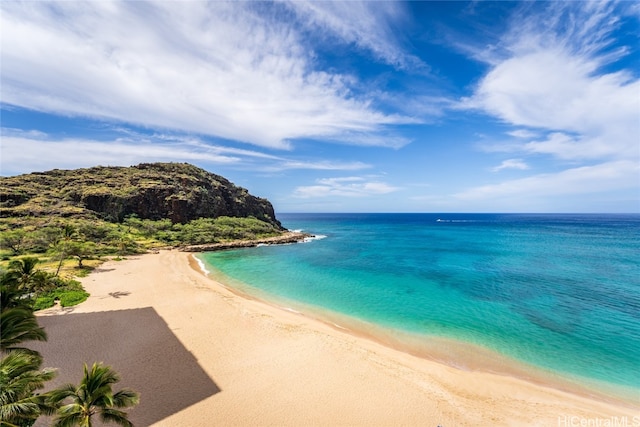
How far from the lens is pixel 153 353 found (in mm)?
14055

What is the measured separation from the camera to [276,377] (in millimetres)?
12430

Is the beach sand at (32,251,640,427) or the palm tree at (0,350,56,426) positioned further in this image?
the beach sand at (32,251,640,427)

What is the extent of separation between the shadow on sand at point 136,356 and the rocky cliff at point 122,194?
5128cm

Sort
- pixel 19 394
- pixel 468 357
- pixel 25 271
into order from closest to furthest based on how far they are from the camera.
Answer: pixel 19 394 → pixel 468 357 → pixel 25 271

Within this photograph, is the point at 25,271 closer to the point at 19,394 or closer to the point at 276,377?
the point at 19,394

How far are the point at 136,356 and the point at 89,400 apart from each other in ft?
27.2

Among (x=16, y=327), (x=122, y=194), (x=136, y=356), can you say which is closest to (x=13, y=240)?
(x=122, y=194)

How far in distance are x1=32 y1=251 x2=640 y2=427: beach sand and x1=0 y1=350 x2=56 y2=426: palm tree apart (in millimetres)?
4696

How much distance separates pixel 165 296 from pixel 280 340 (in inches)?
517

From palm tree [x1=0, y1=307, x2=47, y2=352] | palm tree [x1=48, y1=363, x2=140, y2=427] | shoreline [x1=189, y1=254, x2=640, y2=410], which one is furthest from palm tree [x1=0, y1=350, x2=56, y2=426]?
shoreline [x1=189, y1=254, x2=640, y2=410]

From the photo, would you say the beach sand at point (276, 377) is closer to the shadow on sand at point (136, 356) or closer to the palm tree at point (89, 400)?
the shadow on sand at point (136, 356)

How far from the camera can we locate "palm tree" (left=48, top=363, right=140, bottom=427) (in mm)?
6465

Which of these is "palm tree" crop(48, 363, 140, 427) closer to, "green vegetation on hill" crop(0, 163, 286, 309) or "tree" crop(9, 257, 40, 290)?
"green vegetation on hill" crop(0, 163, 286, 309)

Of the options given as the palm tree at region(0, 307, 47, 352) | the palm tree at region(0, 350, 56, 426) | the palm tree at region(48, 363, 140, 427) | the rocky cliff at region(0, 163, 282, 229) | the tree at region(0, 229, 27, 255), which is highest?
the rocky cliff at region(0, 163, 282, 229)
